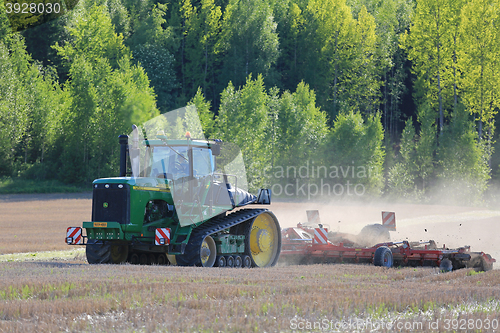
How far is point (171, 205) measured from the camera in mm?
13875

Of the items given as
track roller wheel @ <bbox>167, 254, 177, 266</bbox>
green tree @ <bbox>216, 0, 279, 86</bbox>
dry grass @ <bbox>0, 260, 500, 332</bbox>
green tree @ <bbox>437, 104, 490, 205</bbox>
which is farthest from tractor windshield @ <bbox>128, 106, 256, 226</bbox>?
green tree @ <bbox>216, 0, 279, 86</bbox>

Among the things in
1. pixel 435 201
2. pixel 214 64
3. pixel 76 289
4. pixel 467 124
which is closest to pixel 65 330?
pixel 76 289

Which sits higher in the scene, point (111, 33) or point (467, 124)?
point (111, 33)

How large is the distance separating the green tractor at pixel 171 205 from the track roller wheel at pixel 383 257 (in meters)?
3.18

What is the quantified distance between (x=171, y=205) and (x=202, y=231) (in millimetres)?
947

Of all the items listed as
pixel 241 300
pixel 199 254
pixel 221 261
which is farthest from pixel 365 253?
pixel 241 300

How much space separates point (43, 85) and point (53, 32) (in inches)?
312

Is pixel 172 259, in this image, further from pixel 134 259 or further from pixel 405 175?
pixel 405 175

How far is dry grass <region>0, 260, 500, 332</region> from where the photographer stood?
7248mm

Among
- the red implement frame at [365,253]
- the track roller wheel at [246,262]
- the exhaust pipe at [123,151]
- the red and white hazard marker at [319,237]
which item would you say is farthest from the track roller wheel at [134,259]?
the red and white hazard marker at [319,237]

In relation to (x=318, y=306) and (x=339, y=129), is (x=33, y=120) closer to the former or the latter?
(x=339, y=129)

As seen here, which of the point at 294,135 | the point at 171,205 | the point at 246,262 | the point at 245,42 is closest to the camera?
the point at 171,205

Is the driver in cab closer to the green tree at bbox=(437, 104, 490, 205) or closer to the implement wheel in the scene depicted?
the implement wheel

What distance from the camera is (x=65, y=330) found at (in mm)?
6840
